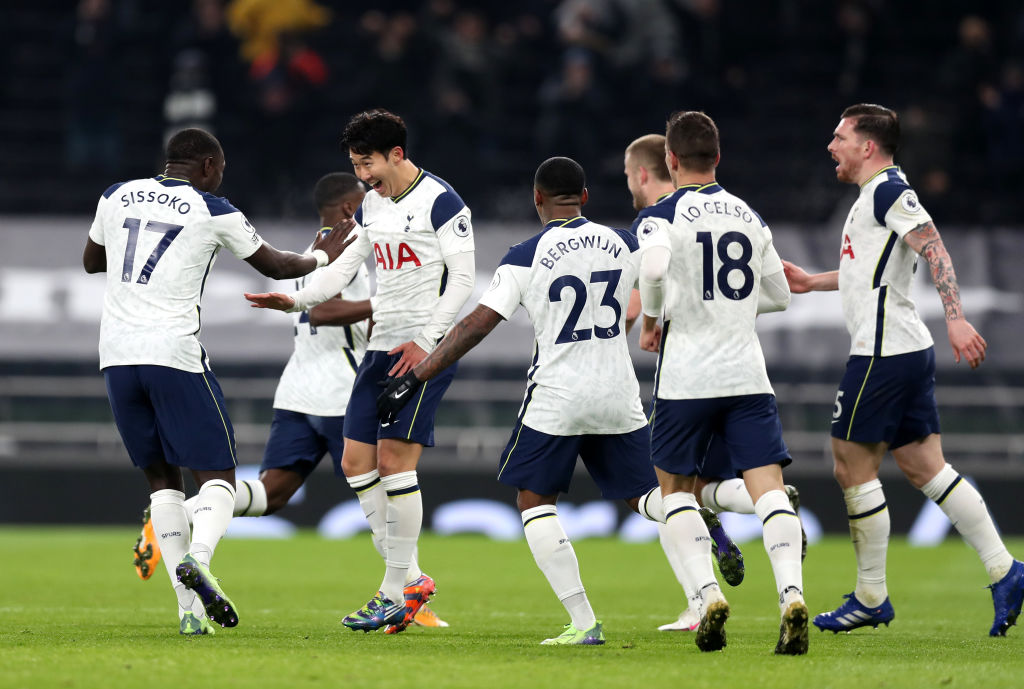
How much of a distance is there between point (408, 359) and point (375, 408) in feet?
2.37

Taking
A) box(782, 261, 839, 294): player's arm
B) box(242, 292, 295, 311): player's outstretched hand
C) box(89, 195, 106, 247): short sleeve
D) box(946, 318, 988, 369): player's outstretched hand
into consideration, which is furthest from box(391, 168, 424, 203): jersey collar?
box(946, 318, 988, 369): player's outstretched hand

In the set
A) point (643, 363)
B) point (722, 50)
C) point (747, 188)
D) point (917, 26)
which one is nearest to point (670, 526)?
point (643, 363)

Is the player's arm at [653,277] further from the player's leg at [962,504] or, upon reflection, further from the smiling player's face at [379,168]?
the player's leg at [962,504]

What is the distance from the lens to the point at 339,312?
8258 mm

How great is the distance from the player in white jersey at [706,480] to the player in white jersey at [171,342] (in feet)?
7.27

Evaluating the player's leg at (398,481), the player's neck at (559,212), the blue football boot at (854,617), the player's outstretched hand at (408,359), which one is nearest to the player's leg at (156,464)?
the player's leg at (398,481)

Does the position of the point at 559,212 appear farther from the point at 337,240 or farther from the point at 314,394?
the point at 314,394

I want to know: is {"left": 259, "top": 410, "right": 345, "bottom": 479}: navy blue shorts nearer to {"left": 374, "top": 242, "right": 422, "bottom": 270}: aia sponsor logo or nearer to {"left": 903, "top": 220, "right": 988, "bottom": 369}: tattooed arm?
{"left": 374, "top": 242, "right": 422, "bottom": 270}: aia sponsor logo

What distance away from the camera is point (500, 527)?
52.0 feet

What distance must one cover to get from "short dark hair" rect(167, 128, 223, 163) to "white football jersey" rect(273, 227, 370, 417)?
148cm

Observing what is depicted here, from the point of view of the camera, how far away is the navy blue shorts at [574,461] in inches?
263

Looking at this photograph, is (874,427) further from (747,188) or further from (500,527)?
(747,188)

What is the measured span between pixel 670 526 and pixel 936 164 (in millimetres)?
11898

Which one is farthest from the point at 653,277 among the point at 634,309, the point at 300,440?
the point at 300,440
